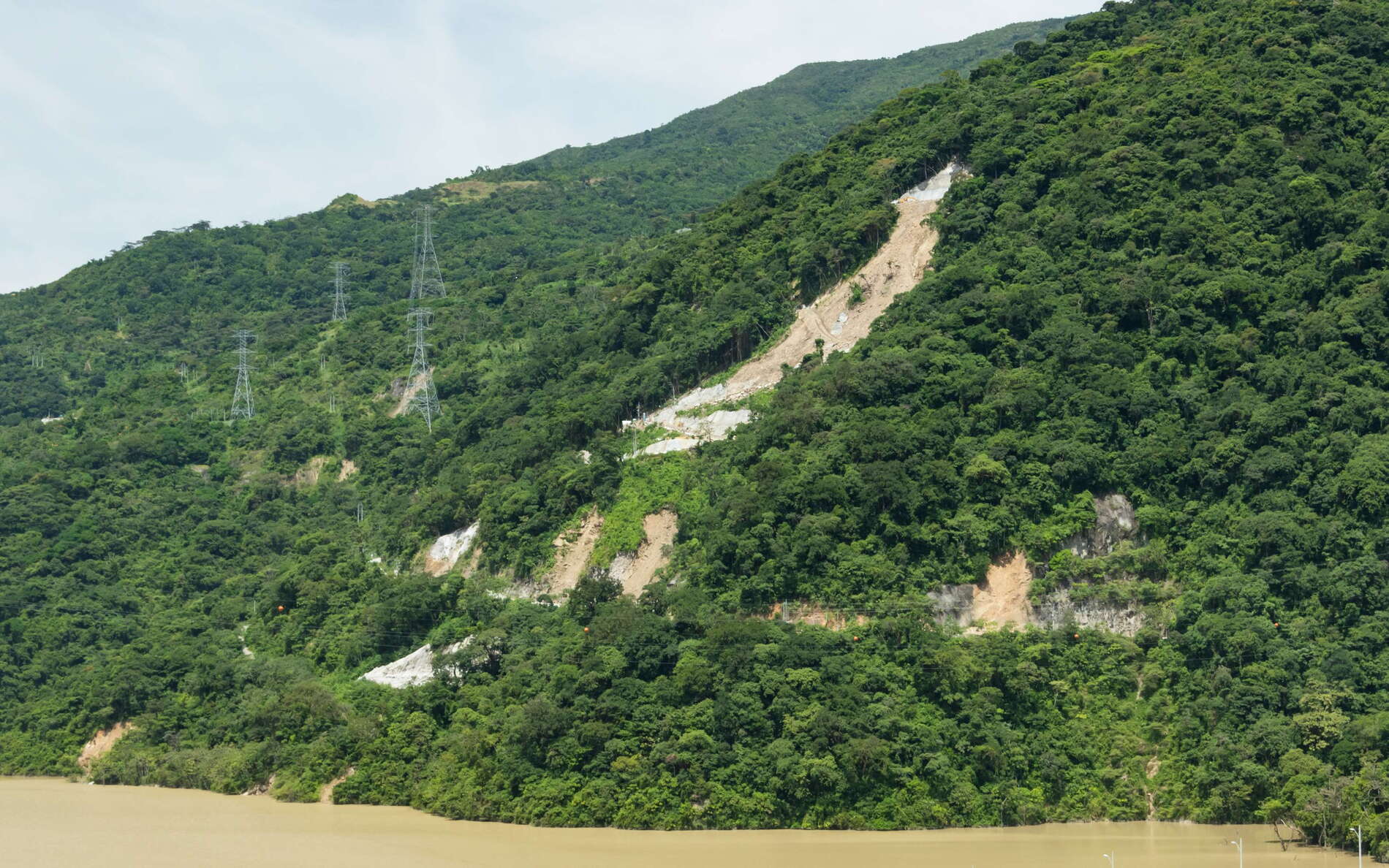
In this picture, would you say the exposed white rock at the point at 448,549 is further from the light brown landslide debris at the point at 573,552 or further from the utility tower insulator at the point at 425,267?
the utility tower insulator at the point at 425,267

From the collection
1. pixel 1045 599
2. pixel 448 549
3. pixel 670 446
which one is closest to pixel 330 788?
pixel 448 549

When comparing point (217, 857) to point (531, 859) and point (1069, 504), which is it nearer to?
point (531, 859)

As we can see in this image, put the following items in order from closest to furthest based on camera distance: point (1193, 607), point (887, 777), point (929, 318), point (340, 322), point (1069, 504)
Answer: point (887, 777) → point (1193, 607) → point (1069, 504) → point (929, 318) → point (340, 322)

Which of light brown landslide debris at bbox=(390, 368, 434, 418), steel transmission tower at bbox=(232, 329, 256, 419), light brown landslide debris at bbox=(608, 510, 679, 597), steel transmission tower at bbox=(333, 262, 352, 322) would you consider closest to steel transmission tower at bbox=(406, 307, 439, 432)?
light brown landslide debris at bbox=(390, 368, 434, 418)

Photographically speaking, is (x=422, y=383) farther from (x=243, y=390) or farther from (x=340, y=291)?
(x=340, y=291)

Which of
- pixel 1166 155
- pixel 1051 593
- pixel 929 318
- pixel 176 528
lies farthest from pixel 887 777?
pixel 176 528

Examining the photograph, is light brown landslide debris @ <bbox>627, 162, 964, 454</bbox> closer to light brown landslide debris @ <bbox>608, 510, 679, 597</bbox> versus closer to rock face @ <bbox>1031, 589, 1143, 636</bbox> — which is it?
light brown landslide debris @ <bbox>608, 510, 679, 597</bbox>
